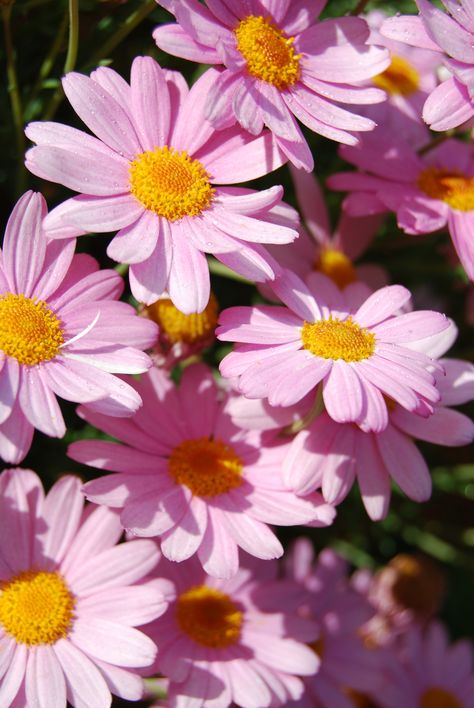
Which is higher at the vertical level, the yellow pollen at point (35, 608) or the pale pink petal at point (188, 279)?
the pale pink petal at point (188, 279)

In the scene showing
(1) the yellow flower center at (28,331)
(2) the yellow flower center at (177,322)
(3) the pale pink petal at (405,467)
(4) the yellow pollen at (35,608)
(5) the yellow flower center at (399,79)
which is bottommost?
(3) the pale pink petal at (405,467)

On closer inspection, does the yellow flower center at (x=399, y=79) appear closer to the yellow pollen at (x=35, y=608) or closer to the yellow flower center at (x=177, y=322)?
the yellow flower center at (x=177, y=322)

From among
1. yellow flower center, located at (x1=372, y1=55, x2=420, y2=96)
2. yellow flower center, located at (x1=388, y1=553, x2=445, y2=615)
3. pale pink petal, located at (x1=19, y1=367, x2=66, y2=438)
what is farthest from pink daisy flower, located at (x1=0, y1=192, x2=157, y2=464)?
yellow flower center, located at (x1=388, y1=553, x2=445, y2=615)

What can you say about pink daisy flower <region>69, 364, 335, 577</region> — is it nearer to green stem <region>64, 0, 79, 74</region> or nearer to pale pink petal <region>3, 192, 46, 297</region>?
pale pink petal <region>3, 192, 46, 297</region>

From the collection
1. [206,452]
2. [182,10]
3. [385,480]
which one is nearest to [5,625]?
[206,452]

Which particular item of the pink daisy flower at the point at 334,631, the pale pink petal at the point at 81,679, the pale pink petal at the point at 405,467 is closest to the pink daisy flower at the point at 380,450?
the pale pink petal at the point at 405,467

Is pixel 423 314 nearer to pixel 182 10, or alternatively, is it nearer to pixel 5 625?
pixel 182 10
